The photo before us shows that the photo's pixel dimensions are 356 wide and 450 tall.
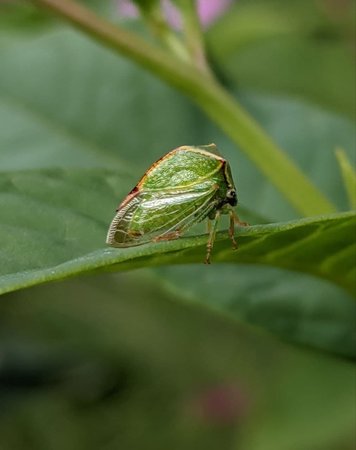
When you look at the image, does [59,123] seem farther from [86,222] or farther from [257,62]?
[86,222]

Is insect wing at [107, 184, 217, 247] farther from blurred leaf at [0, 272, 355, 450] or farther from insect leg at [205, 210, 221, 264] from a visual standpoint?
blurred leaf at [0, 272, 355, 450]

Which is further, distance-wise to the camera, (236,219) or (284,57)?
(284,57)

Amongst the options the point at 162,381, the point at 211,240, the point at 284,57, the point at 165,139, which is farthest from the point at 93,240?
the point at 162,381

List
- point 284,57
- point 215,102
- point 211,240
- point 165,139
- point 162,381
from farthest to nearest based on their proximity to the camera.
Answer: point 162,381 → point 284,57 → point 165,139 → point 215,102 → point 211,240

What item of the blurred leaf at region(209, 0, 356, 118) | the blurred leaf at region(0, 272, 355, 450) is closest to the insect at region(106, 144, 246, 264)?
the blurred leaf at region(209, 0, 356, 118)

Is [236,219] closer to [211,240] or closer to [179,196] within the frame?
[179,196]

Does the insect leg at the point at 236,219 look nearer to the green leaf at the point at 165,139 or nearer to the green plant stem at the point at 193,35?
the green leaf at the point at 165,139

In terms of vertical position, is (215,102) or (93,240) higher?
(215,102)
